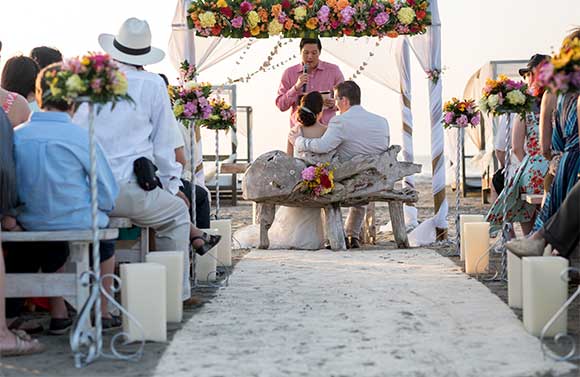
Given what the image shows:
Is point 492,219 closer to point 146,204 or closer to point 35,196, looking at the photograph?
point 146,204

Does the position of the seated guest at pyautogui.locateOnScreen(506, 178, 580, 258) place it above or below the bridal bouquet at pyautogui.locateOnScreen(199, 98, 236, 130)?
below

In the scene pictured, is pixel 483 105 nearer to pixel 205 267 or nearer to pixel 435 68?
pixel 205 267

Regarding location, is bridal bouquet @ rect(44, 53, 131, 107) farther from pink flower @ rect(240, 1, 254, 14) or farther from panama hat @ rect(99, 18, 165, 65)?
pink flower @ rect(240, 1, 254, 14)

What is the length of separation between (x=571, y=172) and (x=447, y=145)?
13.1 meters

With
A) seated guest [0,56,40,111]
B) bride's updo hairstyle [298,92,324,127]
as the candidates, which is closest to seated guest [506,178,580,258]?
seated guest [0,56,40,111]

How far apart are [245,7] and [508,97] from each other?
3661 millimetres

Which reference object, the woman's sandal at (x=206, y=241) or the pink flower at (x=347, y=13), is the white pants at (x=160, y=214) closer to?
the woman's sandal at (x=206, y=241)

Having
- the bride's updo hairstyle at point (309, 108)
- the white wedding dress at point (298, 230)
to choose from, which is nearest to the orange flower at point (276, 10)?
the bride's updo hairstyle at point (309, 108)

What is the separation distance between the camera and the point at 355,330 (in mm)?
5535

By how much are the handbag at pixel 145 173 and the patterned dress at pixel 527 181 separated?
3010mm

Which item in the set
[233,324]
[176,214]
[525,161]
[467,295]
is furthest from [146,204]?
[525,161]

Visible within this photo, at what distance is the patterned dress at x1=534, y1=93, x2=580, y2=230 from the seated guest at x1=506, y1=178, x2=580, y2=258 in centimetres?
92

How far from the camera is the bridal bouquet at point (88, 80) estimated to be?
15.8ft

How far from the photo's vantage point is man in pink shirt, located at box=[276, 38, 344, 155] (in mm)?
10594
